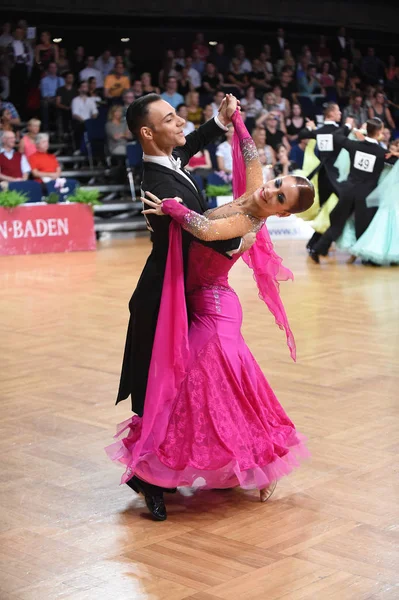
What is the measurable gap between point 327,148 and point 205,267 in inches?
251

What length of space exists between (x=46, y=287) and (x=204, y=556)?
5385 millimetres

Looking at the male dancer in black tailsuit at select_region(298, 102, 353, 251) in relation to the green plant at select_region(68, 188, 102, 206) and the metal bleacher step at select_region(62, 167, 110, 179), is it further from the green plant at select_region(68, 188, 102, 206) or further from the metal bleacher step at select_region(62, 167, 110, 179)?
the metal bleacher step at select_region(62, 167, 110, 179)

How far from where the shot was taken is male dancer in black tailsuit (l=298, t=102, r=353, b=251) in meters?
9.16

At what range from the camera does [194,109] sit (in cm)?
1284

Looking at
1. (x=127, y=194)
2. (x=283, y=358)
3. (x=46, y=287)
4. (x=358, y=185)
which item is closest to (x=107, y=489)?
(x=283, y=358)

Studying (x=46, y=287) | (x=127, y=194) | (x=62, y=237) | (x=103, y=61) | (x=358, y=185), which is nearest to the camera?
(x=46, y=287)

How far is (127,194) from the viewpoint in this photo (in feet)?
41.7

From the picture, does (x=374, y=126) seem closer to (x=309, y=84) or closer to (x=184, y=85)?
(x=184, y=85)

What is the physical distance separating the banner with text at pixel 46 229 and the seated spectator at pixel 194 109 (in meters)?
3.09

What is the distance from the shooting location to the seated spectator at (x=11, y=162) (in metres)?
10.6

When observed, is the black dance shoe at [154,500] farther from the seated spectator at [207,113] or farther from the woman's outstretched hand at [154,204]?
the seated spectator at [207,113]

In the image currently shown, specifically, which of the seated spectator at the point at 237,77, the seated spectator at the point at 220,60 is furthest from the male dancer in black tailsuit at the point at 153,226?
the seated spectator at the point at 220,60

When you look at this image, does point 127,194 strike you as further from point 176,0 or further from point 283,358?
point 283,358

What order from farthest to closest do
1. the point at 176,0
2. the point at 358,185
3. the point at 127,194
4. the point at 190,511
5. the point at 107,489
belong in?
the point at 176,0
the point at 127,194
the point at 358,185
the point at 107,489
the point at 190,511
